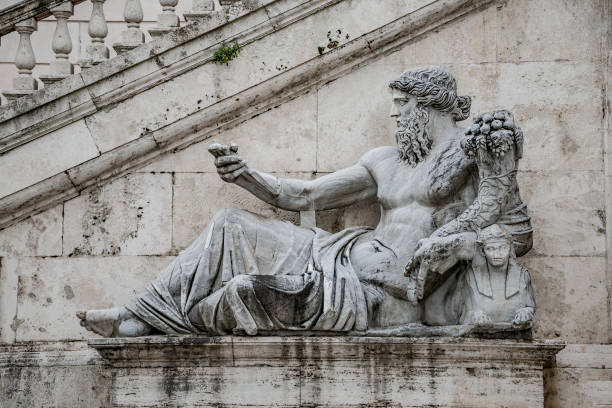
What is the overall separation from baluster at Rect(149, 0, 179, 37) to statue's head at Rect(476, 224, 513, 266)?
9.86 ft

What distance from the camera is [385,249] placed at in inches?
559

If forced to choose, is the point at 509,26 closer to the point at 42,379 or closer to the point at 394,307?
the point at 394,307

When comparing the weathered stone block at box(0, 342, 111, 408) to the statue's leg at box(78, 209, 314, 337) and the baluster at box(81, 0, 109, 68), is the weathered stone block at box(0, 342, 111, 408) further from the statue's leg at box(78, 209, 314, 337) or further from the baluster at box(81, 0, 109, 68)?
the baluster at box(81, 0, 109, 68)

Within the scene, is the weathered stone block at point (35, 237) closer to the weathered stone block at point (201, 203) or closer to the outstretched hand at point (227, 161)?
the weathered stone block at point (201, 203)

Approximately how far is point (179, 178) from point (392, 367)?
7.94 ft

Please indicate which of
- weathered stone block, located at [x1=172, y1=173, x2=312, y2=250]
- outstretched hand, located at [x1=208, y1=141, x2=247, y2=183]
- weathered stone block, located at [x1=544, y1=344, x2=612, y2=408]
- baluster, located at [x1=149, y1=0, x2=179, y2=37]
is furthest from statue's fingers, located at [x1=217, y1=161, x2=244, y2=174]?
weathered stone block, located at [x1=544, y1=344, x2=612, y2=408]

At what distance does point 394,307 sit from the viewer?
14.0 m

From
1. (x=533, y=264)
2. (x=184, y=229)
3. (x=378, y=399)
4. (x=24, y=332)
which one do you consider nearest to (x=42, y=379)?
(x=24, y=332)

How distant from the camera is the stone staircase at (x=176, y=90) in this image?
15.0 m

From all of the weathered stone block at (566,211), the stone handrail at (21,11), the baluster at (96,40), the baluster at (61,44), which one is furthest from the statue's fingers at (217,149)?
the weathered stone block at (566,211)

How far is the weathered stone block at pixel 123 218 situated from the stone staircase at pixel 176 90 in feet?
0.37

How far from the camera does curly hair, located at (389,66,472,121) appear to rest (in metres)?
14.4

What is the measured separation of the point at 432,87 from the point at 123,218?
8.30 feet

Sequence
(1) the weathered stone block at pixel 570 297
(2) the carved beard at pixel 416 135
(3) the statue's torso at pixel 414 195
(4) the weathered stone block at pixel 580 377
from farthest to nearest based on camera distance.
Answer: (1) the weathered stone block at pixel 570 297
(4) the weathered stone block at pixel 580 377
(2) the carved beard at pixel 416 135
(3) the statue's torso at pixel 414 195
